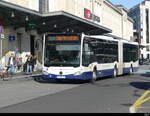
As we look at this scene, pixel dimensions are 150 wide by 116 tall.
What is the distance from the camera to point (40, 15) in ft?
102

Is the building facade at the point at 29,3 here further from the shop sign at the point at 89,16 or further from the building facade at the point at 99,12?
the shop sign at the point at 89,16

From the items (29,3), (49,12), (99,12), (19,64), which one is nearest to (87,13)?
(99,12)

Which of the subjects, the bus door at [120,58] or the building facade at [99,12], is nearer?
the bus door at [120,58]

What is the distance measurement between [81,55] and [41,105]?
955 centimetres

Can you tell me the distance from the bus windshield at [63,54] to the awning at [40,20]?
16.2ft

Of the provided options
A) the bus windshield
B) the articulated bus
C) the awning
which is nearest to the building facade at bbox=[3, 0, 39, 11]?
the awning

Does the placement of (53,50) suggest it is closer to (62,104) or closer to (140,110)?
(62,104)

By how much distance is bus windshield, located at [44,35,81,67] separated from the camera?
71.5 feet

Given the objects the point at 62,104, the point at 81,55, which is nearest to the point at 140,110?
the point at 62,104

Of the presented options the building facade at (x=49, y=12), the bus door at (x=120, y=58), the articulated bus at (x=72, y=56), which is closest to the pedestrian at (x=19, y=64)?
the building facade at (x=49, y=12)

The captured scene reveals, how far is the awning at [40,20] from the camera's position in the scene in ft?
91.2

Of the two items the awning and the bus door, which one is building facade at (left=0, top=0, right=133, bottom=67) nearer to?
the awning

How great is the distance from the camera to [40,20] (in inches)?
1344

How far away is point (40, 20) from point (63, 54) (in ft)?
42.2
